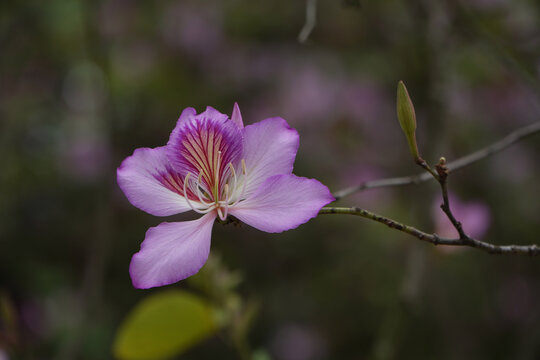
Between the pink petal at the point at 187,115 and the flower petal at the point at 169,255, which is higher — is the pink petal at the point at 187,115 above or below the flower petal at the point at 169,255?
above

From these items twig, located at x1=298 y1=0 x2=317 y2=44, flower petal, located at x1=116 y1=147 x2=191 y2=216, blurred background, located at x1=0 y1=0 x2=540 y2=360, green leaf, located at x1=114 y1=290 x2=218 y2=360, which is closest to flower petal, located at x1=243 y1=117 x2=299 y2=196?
flower petal, located at x1=116 y1=147 x2=191 y2=216

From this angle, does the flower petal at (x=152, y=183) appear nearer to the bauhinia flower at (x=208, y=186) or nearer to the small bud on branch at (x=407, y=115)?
the bauhinia flower at (x=208, y=186)

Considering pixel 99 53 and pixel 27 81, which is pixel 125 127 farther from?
pixel 99 53

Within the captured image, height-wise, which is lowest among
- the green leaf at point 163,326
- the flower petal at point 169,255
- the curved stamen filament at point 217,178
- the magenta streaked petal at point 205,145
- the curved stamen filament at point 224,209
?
the green leaf at point 163,326

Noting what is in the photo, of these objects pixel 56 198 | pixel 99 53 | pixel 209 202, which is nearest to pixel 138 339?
pixel 209 202

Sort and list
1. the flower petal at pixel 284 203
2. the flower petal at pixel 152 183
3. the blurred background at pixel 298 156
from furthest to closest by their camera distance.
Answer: the blurred background at pixel 298 156
the flower petal at pixel 152 183
the flower petal at pixel 284 203

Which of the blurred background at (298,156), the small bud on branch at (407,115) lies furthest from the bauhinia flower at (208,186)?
the blurred background at (298,156)

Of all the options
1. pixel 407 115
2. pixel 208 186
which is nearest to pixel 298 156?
pixel 208 186

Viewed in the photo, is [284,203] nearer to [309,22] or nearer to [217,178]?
[217,178]
